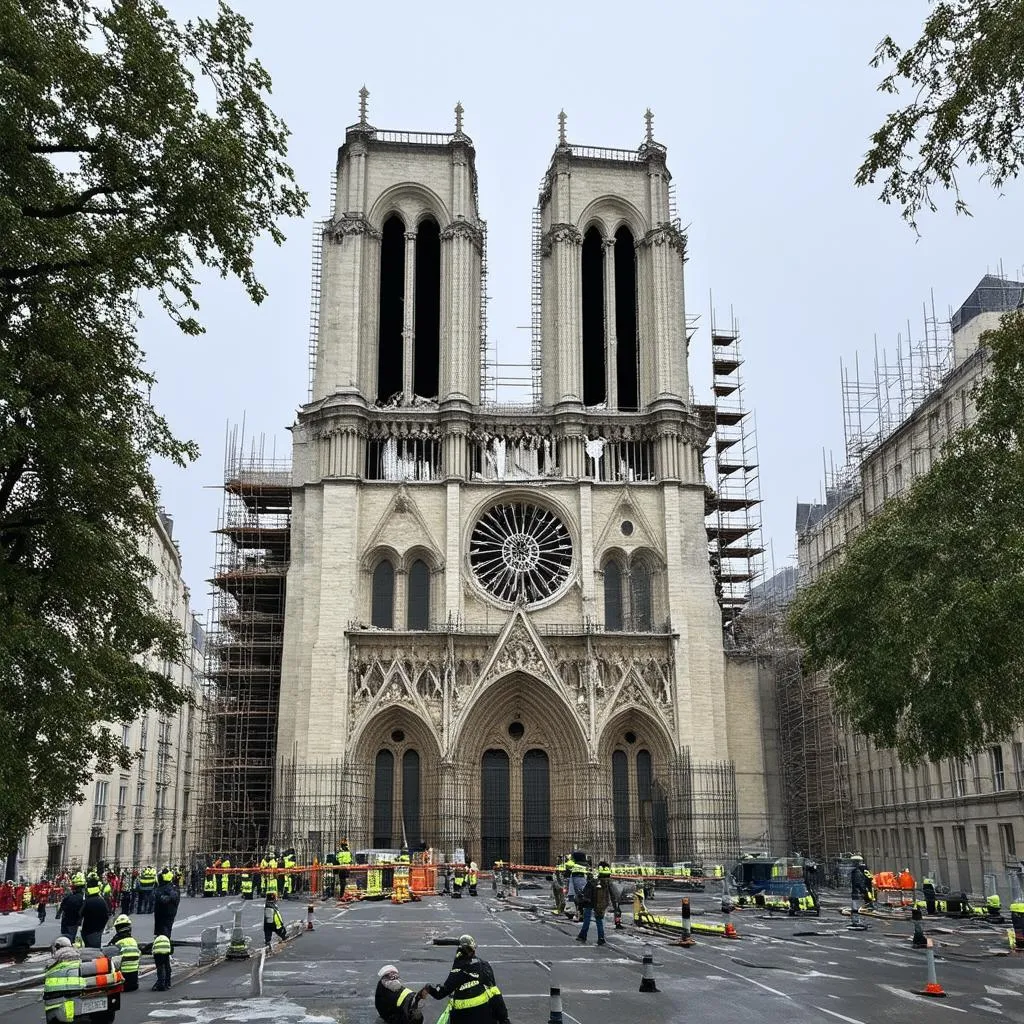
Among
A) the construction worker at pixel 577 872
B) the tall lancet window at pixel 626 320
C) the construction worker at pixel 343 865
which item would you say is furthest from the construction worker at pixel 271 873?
the tall lancet window at pixel 626 320

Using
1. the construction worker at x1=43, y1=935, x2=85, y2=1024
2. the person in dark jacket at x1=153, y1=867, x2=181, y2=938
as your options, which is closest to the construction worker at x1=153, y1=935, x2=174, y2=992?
the person in dark jacket at x1=153, y1=867, x2=181, y2=938

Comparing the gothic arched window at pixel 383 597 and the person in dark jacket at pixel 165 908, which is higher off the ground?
the gothic arched window at pixel 383 597

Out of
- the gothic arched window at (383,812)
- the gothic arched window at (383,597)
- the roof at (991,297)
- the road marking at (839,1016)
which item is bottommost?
the road marking at (839,1016)

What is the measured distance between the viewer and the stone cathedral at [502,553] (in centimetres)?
4153

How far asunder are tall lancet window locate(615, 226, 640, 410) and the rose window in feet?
22.3

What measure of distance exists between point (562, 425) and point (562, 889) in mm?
22919

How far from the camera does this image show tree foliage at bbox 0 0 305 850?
1293 cm

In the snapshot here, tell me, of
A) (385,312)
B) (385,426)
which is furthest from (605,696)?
(385,312)

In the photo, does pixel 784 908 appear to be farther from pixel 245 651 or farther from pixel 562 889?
pixel 245 651

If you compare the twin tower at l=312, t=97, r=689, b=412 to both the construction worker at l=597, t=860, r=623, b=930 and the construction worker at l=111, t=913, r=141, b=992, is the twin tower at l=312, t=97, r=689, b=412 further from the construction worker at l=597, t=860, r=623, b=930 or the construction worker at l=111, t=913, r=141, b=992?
the construction worker at l=111, t=913, r=141, b=992

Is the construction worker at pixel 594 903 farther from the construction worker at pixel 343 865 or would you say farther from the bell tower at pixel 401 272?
the bell tower at pixel 401 272

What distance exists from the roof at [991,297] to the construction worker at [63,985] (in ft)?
131

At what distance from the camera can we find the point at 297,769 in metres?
40.1

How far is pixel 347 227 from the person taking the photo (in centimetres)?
4691
